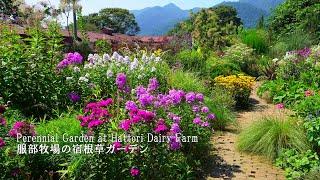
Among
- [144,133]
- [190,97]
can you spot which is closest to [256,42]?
[190,97]

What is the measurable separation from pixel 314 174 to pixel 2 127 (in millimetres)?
3458

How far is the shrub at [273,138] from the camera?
5.98 metres

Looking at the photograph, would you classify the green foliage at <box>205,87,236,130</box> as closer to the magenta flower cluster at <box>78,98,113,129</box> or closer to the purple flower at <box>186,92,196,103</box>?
the purple flower at <box>186,92,196,103</box>

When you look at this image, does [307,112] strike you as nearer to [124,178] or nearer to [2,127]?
[124,178]

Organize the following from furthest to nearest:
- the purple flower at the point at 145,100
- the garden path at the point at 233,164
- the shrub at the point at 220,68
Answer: the shrub at the point at 220,68
the garden path at the point at 233,164
the purple flower at the point at 145,100

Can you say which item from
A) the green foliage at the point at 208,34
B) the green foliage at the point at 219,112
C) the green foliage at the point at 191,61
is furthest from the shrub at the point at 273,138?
the green foliage at the point at 208,34

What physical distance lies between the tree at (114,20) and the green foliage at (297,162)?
51.5m

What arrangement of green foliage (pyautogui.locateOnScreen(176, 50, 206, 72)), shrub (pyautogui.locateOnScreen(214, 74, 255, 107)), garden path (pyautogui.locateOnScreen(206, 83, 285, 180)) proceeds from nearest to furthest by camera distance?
1. garden path (pyautogui.locateOnScreen(206, 83, 285, 180))
2. shrub (pyautogui.locateOnScreen(214, 74, 255, 107))
3. green foliage (pyautogui.locateOnScreen(176, 50, 206, 72))

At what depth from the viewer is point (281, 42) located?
14906mm

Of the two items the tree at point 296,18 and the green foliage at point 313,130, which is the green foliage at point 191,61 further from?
the tree at point 296,18

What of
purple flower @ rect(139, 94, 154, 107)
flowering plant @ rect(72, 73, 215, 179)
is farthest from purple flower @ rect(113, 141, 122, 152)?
purple flower @ rect(139, 94, 154, 107)

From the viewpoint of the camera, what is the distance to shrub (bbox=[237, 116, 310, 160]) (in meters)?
5.98

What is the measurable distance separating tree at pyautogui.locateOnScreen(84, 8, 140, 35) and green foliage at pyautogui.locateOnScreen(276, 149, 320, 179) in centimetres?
5153

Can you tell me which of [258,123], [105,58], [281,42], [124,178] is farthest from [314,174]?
[281,42]
